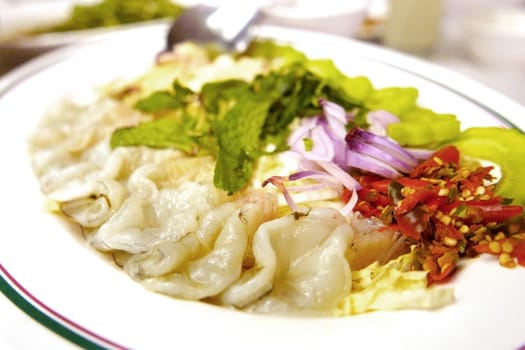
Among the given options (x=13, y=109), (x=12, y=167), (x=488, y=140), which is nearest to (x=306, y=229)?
(x=488, y=140)

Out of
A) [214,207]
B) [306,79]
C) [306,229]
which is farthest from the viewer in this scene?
[306,79]

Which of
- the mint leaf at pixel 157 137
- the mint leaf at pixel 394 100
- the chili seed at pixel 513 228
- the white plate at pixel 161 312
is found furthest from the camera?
the mint leaf at pixel 394 100

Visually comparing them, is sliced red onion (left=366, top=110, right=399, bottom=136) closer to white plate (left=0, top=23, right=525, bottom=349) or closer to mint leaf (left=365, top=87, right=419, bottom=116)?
mint leaf (left=365, top=87, right=419, bottom=116)

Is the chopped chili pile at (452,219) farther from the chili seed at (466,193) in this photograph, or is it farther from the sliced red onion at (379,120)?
the sliced red onion at (379,120)

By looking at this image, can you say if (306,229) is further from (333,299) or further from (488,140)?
(488,140)

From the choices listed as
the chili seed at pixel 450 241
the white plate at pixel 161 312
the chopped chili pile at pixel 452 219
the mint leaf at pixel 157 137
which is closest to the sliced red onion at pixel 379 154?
the chopped chili pile at pixel 452 219

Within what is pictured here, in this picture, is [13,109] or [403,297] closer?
[403,297]

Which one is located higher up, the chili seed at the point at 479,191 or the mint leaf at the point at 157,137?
the mint leaf at the point at 157,137

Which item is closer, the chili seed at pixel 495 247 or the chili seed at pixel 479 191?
the chili seed at pixel 495 247
